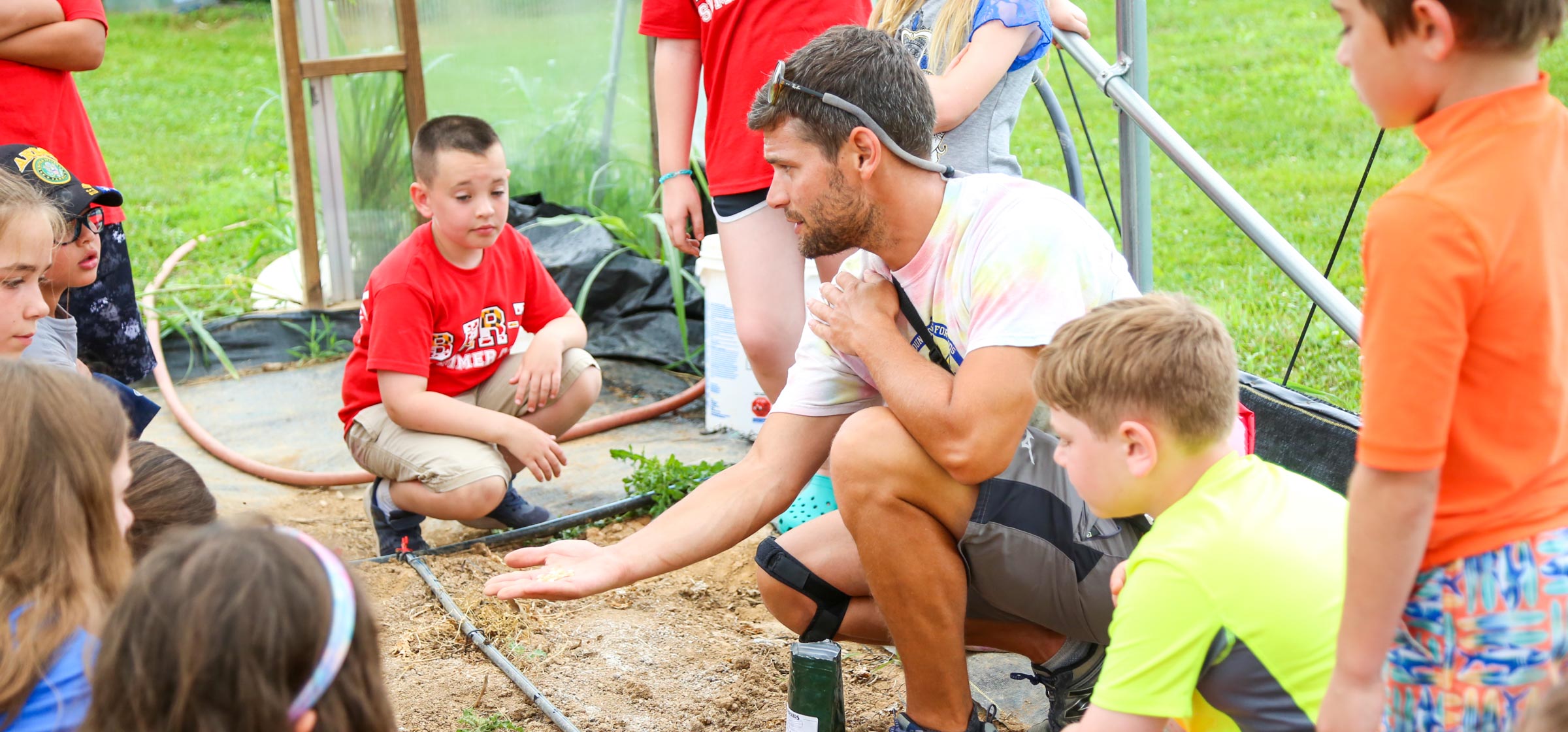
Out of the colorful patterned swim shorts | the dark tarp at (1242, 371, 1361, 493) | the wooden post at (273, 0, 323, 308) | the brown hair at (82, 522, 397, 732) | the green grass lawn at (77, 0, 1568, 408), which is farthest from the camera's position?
the green grass lawn at (77, 0, 1568, 408)

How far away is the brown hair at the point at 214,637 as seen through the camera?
1.25m

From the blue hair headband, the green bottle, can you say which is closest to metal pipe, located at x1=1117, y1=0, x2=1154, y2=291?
the green bottle

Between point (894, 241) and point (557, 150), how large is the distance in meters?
3.58

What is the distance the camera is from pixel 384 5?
5.25 m

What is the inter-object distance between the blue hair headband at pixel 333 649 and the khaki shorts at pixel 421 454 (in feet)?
6.99

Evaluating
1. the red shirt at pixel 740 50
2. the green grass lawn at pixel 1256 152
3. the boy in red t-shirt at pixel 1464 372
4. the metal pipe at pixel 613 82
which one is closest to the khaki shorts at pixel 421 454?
the red shirt at pixel 740 50

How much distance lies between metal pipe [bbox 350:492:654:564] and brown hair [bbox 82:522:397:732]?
2243 millimetres

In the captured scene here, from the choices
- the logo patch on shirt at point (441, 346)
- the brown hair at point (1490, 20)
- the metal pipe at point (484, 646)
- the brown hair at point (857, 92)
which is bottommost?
the metal pipe at point (484, 646)

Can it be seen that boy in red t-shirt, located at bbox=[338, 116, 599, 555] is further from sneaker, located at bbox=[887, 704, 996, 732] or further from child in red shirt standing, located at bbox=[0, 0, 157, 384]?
sneaker, located at bbox=[887, 704, 996, 732]

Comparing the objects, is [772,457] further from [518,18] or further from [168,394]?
[518,18]

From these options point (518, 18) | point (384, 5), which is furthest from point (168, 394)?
A: point (518, 18)

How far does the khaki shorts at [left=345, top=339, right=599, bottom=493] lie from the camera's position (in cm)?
343

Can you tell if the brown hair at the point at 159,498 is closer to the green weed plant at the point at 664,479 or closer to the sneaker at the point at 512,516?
the sneaker at the point at 512,516

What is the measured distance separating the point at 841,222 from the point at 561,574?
2.66 feet
